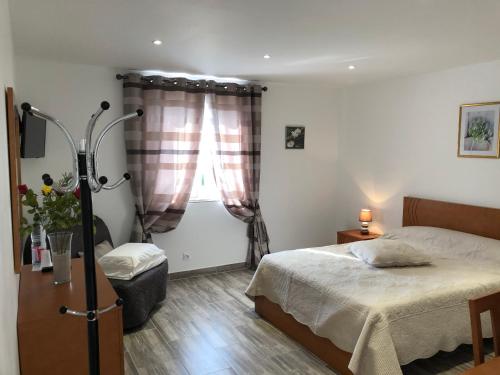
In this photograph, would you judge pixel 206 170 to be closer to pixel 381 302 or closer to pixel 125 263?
pixel 125 263

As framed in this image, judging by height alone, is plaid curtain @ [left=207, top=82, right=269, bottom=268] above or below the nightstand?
above

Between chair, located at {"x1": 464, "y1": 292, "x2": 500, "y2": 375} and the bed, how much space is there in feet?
2.46

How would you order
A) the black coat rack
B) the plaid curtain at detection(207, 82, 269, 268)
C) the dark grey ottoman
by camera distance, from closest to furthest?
1. the black coat rack
2. the dark grey ottoman
3. the plaid curtain at detection(207, 82, 269, 268)

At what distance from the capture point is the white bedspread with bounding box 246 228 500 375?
2.39m

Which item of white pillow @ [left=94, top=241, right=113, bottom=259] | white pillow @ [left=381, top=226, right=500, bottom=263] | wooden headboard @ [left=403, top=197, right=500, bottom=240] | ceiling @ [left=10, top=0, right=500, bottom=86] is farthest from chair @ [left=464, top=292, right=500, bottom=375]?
white pillow @ [left=94, top=241, right=113, bottom=259]

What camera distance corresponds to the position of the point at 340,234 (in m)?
5.00

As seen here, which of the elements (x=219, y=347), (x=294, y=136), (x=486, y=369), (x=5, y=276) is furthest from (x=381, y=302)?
(x=294, y=136)

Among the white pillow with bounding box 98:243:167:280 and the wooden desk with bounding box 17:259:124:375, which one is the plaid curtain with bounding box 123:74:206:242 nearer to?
the white pillow with bounding box 98:243:167:280

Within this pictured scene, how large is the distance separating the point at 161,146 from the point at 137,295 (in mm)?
1761

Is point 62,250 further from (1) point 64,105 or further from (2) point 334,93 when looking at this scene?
(2) point 334,93

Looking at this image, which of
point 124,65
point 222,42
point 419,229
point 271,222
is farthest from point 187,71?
point 419,229

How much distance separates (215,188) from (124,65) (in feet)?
5.76

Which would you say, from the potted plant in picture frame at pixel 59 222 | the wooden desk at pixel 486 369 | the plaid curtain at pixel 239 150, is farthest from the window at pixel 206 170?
the wooden desk at pixel 486 369

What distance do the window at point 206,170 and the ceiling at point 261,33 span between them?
2.45ft
